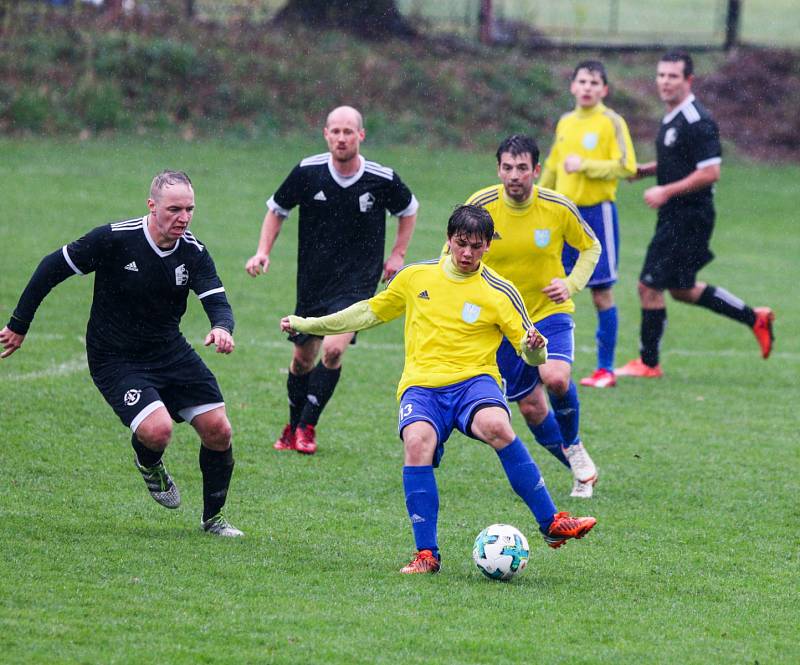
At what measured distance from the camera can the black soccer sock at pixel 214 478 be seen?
6781 mm

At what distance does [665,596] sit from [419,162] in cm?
1729

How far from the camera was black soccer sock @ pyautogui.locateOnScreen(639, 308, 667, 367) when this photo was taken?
11.6 meters

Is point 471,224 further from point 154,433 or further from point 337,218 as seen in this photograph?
point 337,218

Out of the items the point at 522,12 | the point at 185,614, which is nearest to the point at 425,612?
the point at 185,614

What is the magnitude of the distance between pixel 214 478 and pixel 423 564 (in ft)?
4.17

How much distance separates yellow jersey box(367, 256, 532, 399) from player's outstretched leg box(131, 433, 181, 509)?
1.30 meters

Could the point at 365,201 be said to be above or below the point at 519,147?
below

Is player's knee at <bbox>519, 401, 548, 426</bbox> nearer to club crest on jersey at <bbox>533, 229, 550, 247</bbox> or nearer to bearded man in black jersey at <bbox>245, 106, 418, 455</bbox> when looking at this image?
club crest on jersey at <bbox>533, 229, 550, 247</bbox>

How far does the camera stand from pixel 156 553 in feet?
20.7

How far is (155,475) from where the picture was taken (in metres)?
6.71

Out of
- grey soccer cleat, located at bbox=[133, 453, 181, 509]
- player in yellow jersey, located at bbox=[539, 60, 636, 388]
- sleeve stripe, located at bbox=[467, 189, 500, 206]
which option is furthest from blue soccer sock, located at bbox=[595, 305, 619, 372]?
grey soccer cleat, located at bbox=[133, 453, 181, 509]

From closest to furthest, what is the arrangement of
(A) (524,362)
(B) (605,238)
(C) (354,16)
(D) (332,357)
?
(A) (524,362)
(D) (332,357)
(B) (605,238)
(C) (354,16)

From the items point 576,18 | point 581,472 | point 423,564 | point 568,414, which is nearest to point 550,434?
point 568,414

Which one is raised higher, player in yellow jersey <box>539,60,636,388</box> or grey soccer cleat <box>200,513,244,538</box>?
player in yellow jersey <box>539,60,636,388</box>
